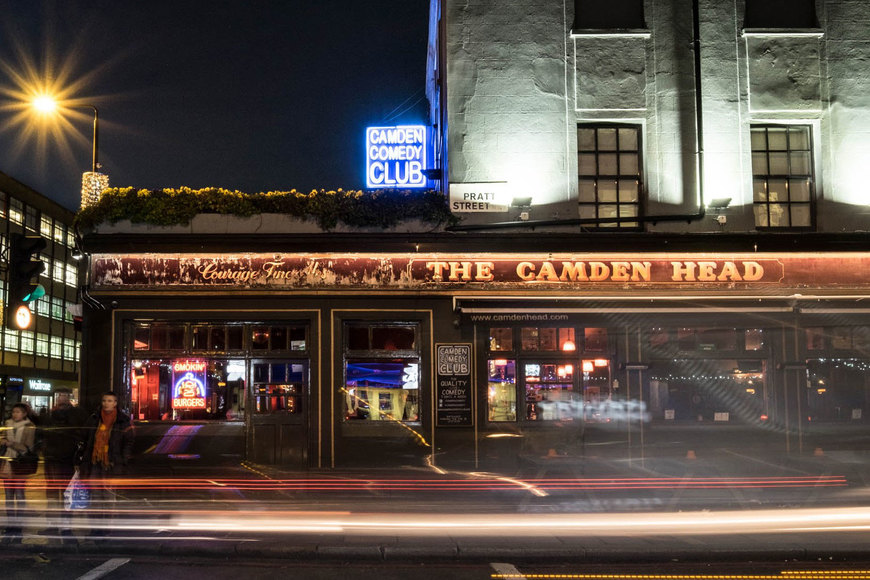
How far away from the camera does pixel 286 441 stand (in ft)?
54.7

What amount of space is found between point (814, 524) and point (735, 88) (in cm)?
1034

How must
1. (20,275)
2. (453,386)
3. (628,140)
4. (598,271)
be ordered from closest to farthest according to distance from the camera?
(20,275) → (453,386) → (598,271) → (628,140)

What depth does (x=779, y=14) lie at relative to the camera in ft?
57.9

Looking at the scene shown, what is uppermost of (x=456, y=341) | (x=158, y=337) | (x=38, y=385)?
(x=158, y=337)

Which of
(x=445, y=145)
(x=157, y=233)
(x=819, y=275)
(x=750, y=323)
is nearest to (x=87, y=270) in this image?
(x=157, y=233)

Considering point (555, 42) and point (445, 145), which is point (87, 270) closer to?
point (445, 145)

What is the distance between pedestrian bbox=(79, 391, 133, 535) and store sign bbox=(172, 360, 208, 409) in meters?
5.43

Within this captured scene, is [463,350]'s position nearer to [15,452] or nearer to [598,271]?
[598,271]

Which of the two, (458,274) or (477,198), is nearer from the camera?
(458,274)

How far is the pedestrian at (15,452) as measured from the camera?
10.6 m

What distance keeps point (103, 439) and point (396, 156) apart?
9.03 meters

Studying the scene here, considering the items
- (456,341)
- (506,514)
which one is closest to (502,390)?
(456,341)

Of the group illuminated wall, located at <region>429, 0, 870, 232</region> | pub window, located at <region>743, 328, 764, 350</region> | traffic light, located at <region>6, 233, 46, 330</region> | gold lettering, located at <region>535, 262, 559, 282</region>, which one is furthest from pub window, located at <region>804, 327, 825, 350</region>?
traffic light, located at <region>6, 233, 46, 330</region>

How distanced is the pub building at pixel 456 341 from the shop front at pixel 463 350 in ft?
0.10
